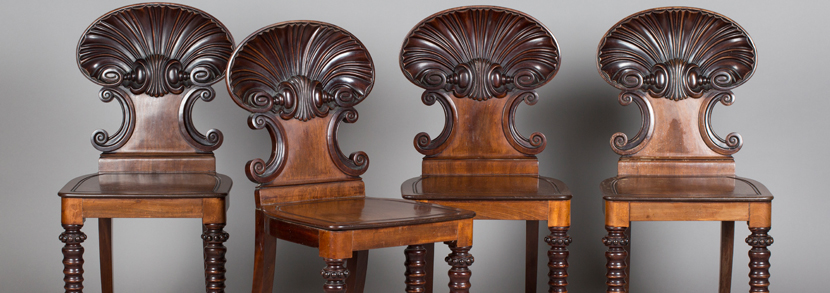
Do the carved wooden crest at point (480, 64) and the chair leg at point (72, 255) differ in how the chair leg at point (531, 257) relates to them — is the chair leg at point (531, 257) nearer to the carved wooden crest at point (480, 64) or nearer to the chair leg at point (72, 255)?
the carved wooden crest at point (480, 64)

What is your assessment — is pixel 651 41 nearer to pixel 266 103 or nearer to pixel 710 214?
pixel 710 214

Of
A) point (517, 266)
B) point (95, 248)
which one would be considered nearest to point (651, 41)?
point (517, 266)

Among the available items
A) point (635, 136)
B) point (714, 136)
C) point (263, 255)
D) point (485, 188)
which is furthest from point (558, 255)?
point (263, 255)

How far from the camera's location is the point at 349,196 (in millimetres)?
2547

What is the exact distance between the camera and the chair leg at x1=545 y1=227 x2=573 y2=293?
100 inches

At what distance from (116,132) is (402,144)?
1.28 m

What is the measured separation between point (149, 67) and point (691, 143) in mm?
2071

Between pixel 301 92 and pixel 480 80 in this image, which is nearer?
pixel 301 92

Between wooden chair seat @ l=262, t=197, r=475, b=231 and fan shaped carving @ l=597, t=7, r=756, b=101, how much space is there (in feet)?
3.33

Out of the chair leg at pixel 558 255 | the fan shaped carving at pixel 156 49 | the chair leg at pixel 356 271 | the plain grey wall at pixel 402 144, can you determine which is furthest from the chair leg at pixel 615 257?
the fan shaped carving at pixel 156 49

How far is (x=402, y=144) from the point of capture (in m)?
3.64

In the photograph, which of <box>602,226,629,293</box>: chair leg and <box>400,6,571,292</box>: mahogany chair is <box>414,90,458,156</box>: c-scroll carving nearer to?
<box>400,6,571,292</box>: mahogany chair

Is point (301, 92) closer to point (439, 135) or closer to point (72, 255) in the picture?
point (439, 135)

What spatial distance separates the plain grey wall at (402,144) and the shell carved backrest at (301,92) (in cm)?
104
